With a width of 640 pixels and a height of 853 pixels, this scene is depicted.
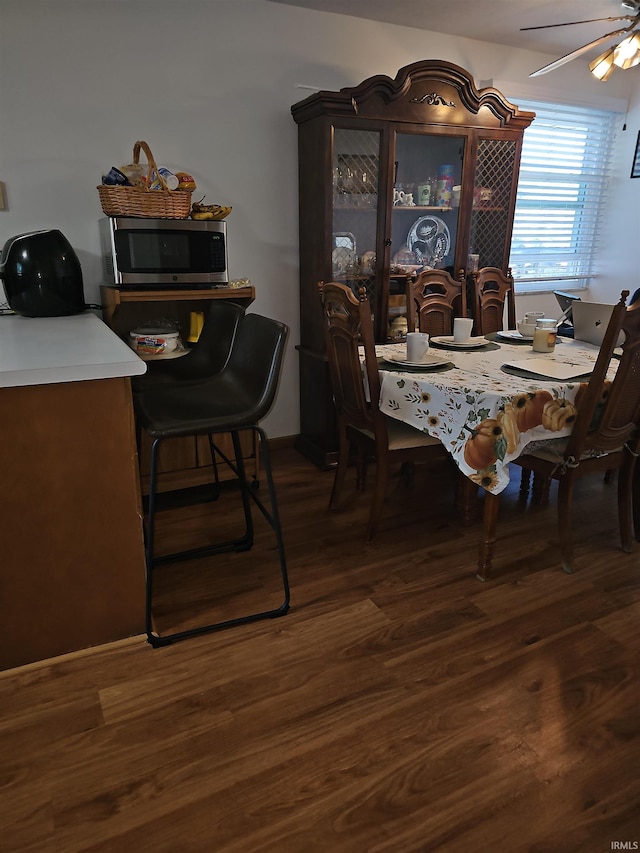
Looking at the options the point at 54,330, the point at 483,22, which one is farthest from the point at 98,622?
the point at 483,22

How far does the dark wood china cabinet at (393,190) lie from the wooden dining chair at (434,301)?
242 mm

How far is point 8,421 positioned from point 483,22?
10.3 feet

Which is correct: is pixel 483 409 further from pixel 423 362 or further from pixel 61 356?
pixel 61 356

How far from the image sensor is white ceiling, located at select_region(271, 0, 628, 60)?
2760 mm

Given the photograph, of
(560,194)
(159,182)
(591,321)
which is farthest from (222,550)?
(560,194)

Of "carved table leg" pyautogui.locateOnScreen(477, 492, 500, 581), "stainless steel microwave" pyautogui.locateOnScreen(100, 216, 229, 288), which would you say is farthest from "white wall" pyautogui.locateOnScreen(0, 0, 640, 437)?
"carved table leg" pyautogui.locateOnScreen(477, 492, 500, 581)

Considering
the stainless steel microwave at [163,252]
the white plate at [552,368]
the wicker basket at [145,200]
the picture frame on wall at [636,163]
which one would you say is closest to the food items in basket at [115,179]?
the wicker basket at [145,200]

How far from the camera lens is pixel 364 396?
2182 millimetres

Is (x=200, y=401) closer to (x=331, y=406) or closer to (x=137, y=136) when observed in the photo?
(x=331, y=406)

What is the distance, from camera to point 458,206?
10.2ft

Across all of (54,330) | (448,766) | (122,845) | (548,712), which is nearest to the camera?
(122,845)

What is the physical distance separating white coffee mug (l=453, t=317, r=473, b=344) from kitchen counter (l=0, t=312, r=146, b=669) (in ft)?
4.72

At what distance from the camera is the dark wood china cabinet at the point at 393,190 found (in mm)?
2721

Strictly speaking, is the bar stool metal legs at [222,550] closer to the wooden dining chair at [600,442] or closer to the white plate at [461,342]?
the wooden dining chair at [600,442]
